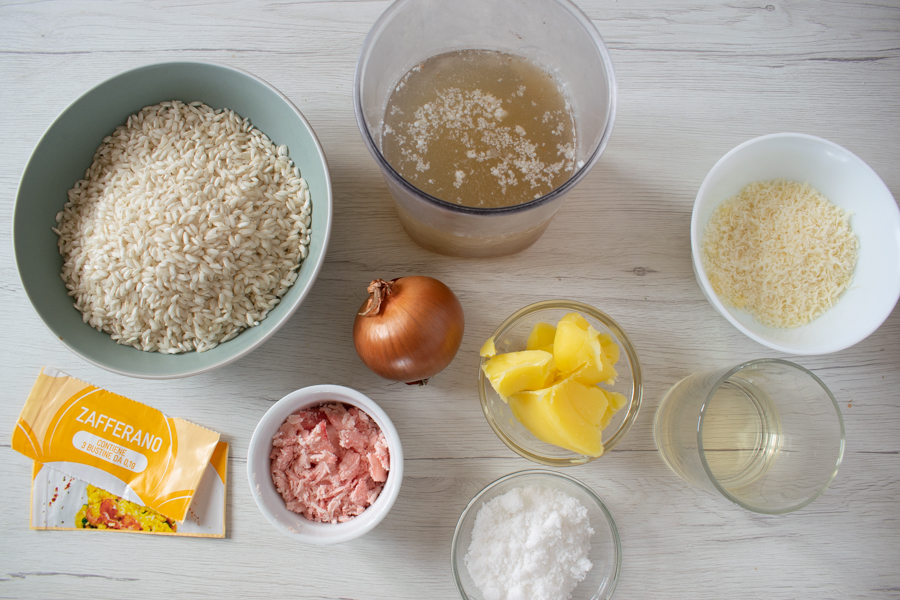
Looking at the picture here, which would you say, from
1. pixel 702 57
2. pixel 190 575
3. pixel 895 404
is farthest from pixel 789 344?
pixel 190 575

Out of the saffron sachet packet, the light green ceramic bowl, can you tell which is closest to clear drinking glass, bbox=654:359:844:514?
the light green ceramic bowl

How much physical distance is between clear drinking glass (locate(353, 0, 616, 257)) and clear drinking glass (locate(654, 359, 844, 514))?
44cm

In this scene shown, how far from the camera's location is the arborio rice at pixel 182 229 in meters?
0.88

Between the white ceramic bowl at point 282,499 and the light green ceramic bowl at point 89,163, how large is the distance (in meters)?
0.13

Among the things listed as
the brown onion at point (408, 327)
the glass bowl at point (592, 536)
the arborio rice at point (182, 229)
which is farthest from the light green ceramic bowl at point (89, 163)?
the glass bowl at point (592, 536)

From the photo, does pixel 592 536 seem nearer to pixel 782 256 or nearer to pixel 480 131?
pixel 782 256

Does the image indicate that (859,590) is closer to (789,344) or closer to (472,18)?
(789,344)

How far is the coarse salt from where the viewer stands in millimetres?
910

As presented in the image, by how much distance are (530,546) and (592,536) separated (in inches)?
6.1

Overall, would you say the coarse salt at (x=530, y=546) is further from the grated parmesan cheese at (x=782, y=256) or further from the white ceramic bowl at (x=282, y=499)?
the grated parmesan cheese at (x=782, y=256)

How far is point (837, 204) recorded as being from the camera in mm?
1045

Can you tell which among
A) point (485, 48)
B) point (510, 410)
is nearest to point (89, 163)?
point (485, 48)

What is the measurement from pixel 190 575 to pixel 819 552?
125 cm

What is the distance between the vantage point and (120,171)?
939 millimetres
